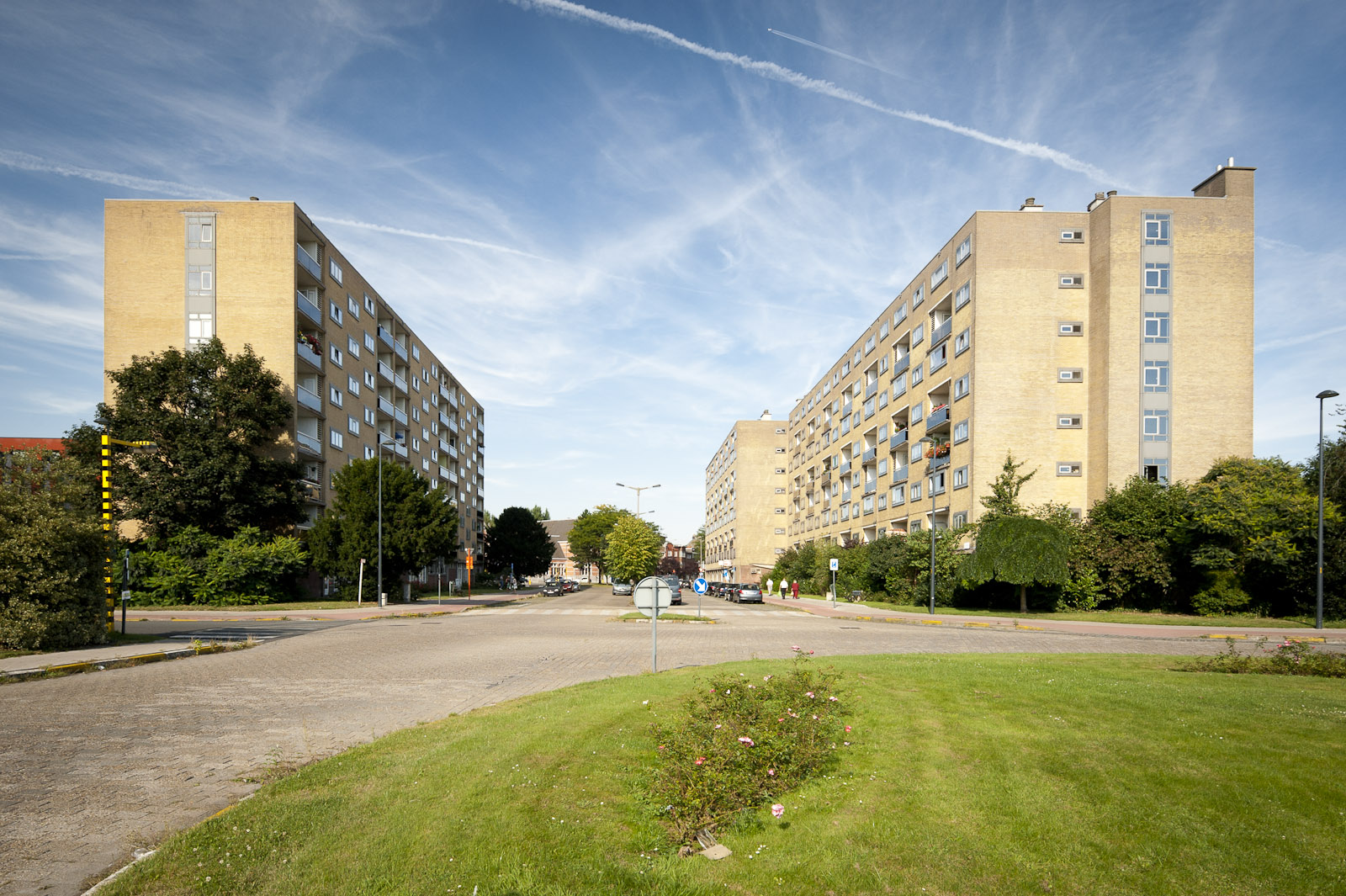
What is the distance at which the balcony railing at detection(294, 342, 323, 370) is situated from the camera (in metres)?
46.0

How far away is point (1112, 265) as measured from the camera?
43469 mm

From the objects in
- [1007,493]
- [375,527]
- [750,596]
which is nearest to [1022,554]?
[1007,493]

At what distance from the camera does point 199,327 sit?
4478 cm

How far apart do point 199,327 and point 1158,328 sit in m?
58.9

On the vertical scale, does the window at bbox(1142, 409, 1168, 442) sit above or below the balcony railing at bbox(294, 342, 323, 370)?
below

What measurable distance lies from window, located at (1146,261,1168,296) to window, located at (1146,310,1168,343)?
1.23 meters

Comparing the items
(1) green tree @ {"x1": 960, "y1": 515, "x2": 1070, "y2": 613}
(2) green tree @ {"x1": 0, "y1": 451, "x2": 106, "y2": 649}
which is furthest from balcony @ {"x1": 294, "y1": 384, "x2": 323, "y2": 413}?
(1) green tree @ {"x1": 960, "y1": 515, "x2": 1070, "y2": 613}

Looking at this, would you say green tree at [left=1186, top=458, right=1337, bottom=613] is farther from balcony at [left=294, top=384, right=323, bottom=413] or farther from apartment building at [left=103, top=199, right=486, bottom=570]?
balcony at [left=294, top=384, right=323, bottom=413]

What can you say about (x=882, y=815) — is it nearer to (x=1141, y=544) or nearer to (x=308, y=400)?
(x=1141, y=544)

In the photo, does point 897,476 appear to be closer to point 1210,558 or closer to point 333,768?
point 1210,558

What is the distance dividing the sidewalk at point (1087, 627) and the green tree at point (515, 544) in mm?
64990

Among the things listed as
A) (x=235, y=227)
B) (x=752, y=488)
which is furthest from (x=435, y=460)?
(x=752, y=488)

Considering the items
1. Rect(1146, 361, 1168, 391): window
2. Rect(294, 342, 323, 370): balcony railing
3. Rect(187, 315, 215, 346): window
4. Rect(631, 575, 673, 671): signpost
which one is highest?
Rect(187, 315, 215, 346): window

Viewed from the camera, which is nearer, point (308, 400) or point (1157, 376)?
point (1157, 376)
